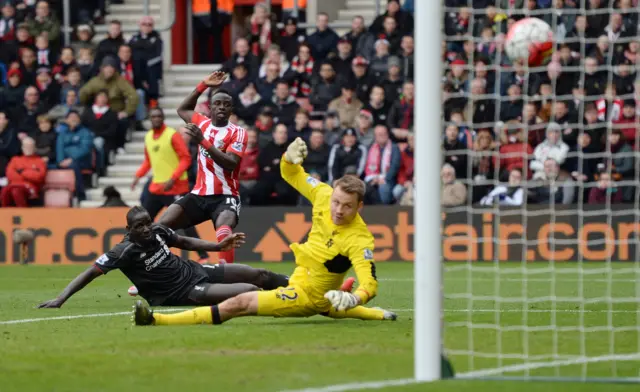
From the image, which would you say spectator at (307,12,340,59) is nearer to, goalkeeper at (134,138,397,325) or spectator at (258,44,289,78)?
spectator at (258,44,289,78)

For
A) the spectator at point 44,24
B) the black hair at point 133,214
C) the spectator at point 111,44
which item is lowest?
the black hair at point 133,214

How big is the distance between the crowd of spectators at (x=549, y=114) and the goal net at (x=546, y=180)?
0.09ft

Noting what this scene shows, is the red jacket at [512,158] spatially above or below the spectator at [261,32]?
below

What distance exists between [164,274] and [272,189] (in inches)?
363

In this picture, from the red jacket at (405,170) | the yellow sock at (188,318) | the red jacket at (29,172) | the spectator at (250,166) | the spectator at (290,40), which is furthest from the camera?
the spectator at (290,40)

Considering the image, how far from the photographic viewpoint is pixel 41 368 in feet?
22.7

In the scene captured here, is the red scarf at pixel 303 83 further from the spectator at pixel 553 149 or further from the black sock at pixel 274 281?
the black sock at pixel 274 281

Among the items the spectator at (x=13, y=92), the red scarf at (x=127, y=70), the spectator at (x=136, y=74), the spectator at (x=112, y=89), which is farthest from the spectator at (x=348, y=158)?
the spectator at (x=13, y=92)

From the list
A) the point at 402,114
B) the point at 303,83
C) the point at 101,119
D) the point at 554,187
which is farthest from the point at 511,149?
the point at 101,119

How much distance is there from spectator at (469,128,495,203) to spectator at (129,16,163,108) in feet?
22.7

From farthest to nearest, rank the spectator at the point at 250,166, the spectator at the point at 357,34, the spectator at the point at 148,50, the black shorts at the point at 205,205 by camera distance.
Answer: the spectator at the point at 148,50 → the spectator at the point at 357,34 → the spectator at the point at 250,166 → the black shorts at the point at 205,205

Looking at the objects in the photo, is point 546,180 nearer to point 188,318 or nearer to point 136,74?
point 136,74

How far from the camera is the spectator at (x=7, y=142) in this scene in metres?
20.5

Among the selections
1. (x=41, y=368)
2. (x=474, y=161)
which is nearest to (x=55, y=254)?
(x=474, y=161)
